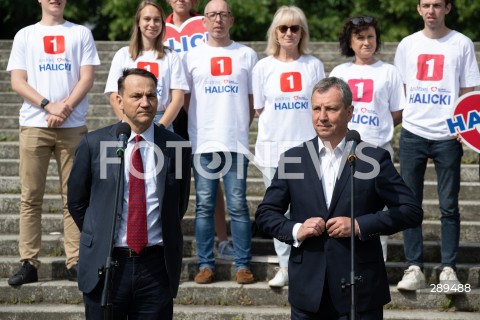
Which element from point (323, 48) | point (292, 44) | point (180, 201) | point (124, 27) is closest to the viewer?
point (180, 201)

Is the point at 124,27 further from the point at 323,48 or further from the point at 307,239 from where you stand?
the point at 307,239

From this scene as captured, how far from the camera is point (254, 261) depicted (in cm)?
884

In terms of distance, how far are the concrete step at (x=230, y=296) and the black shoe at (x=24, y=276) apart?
53mm

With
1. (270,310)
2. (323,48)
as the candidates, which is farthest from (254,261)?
(323,48)

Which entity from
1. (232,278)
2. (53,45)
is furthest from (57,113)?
(232,278)

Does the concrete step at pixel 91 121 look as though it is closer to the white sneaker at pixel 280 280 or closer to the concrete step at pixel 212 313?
the concrete step at pixel 212 313

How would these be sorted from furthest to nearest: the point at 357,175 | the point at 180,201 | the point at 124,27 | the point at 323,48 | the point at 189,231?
the point at 124,27 → the point at 323,48 → the point at 189,231 → the point at 180,201 → the point at 357,175

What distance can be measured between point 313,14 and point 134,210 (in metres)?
11.7

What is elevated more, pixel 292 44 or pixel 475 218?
pixel 292 44

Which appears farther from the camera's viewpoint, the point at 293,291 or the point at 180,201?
the point at 180,201

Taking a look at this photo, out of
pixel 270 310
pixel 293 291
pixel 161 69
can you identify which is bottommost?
pixel 270 310

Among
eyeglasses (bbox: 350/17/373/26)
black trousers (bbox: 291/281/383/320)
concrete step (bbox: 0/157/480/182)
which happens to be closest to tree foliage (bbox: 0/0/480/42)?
concrete step (bbox: 0/157/480/182)

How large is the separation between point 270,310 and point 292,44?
2245 millimetres

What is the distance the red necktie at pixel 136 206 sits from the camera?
5938mm
